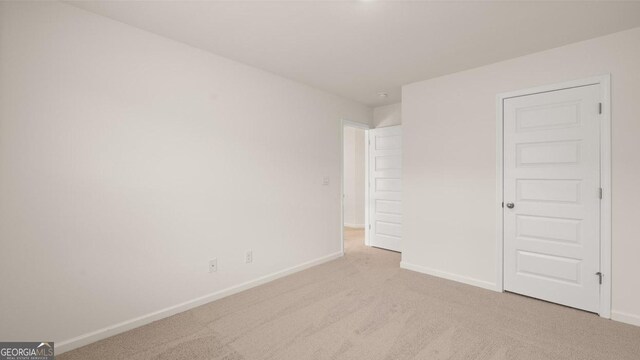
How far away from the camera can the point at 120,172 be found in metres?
2.20

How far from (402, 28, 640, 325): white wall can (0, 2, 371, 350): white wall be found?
1833mm

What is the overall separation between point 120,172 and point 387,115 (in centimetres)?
386

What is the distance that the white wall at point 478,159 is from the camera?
234 cm

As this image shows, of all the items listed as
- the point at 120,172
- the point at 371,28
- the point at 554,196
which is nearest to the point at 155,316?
the point at 120,172

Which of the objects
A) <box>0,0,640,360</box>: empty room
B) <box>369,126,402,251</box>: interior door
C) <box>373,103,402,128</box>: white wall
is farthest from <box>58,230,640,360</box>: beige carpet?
<box>373,103,402,128</box>: white wall

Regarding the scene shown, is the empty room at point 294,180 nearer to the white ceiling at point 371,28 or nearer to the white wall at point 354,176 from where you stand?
the white ceiling at point 371,28

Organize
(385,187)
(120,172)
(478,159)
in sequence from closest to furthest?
1. (120,172)
2. (478,159)
3. (385,187)

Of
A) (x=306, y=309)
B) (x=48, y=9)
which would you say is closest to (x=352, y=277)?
(x=306, y=309)

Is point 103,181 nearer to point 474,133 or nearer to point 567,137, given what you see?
point 474,133

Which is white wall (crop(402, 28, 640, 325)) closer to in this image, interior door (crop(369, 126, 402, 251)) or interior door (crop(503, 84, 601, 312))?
interior door (crop(503, 84, 601, 312))

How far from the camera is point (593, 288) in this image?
2506 millimetres

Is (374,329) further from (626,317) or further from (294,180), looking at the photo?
(626,317)

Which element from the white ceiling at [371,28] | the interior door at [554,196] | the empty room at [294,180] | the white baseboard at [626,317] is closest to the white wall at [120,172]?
the empty room at [294,180]

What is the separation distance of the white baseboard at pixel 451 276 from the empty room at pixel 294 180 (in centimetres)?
2
